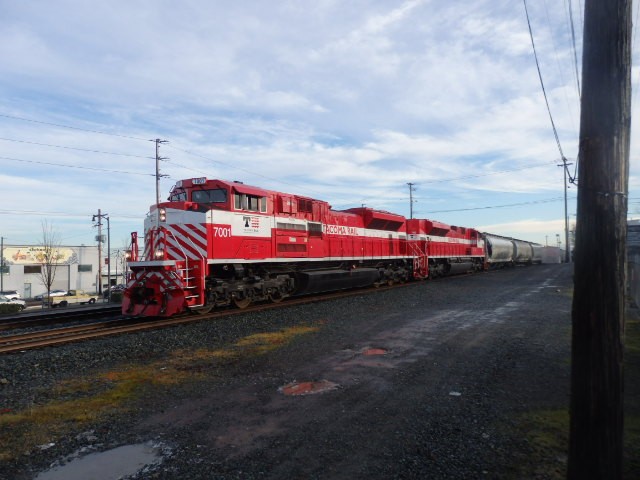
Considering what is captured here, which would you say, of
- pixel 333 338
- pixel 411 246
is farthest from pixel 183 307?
pixel 411 246

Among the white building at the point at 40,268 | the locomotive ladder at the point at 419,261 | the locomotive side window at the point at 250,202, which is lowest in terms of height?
the white building at the point at 40,268

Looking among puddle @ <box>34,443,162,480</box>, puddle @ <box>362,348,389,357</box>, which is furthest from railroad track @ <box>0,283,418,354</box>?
puddle @ <box>34,443,162,480</box>

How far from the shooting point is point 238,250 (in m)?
12.8

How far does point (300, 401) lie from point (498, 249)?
40.1 m

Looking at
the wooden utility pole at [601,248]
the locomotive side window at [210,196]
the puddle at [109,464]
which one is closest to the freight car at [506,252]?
the locomotive side window at [210,196]

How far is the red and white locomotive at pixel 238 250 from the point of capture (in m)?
11.5

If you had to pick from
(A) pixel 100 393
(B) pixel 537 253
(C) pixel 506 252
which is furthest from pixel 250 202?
(B) pixel 537 253

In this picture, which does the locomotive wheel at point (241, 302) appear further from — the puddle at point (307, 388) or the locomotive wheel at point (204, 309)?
the puddle at point (307, 388)

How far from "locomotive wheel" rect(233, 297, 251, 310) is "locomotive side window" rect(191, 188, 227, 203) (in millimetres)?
2962

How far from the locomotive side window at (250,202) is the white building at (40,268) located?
4556cm

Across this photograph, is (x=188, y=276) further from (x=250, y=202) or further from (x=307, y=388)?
(x=307, y=388)

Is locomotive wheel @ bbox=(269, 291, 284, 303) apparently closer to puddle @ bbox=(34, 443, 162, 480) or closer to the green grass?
the green grass

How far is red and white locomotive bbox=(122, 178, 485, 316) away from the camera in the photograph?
11.5 metres

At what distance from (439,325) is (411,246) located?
15204 millimetres
